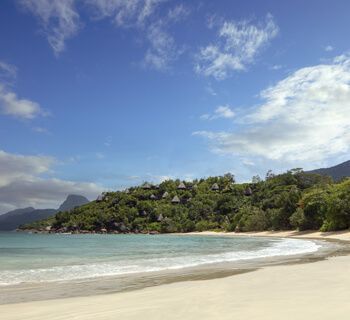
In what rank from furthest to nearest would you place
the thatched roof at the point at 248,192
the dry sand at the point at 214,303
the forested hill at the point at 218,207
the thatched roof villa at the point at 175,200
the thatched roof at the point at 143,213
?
the thatched roof villa at the point at 175,200 → the thatched roof at the point at 143,213 → the thatched roof at the point at 248,192 → the forested hill at the point at 218,207 → the dry sand at the point at 214,303

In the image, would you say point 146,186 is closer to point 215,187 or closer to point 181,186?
point 181,186

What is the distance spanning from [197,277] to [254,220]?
68.4m

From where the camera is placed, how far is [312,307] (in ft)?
22.4

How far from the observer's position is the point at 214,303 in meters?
7.63

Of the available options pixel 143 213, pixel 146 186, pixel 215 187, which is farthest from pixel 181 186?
pixel 143 213

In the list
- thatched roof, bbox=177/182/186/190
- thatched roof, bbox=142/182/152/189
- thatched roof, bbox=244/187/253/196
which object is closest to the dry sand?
thatched roof, bbox=244/187/253/196

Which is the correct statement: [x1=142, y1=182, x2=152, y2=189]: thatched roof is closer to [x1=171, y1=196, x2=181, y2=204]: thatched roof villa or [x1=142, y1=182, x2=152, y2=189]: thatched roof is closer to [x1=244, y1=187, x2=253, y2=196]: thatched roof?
[x1=171, y1=196, x2=181, y2=204]: thatched roof villa

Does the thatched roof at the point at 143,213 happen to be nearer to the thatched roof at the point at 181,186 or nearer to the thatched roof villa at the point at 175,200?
the thatched roof villa at the point at 175,200

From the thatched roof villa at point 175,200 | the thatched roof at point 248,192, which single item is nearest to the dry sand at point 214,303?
the thatched roof at point 248,192

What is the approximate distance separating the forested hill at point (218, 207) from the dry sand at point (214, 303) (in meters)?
43.6

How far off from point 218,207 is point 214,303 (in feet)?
362

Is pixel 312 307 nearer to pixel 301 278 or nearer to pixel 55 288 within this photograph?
pixel 301 278

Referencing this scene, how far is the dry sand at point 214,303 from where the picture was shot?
21.7 feet

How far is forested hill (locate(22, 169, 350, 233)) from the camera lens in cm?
5814
